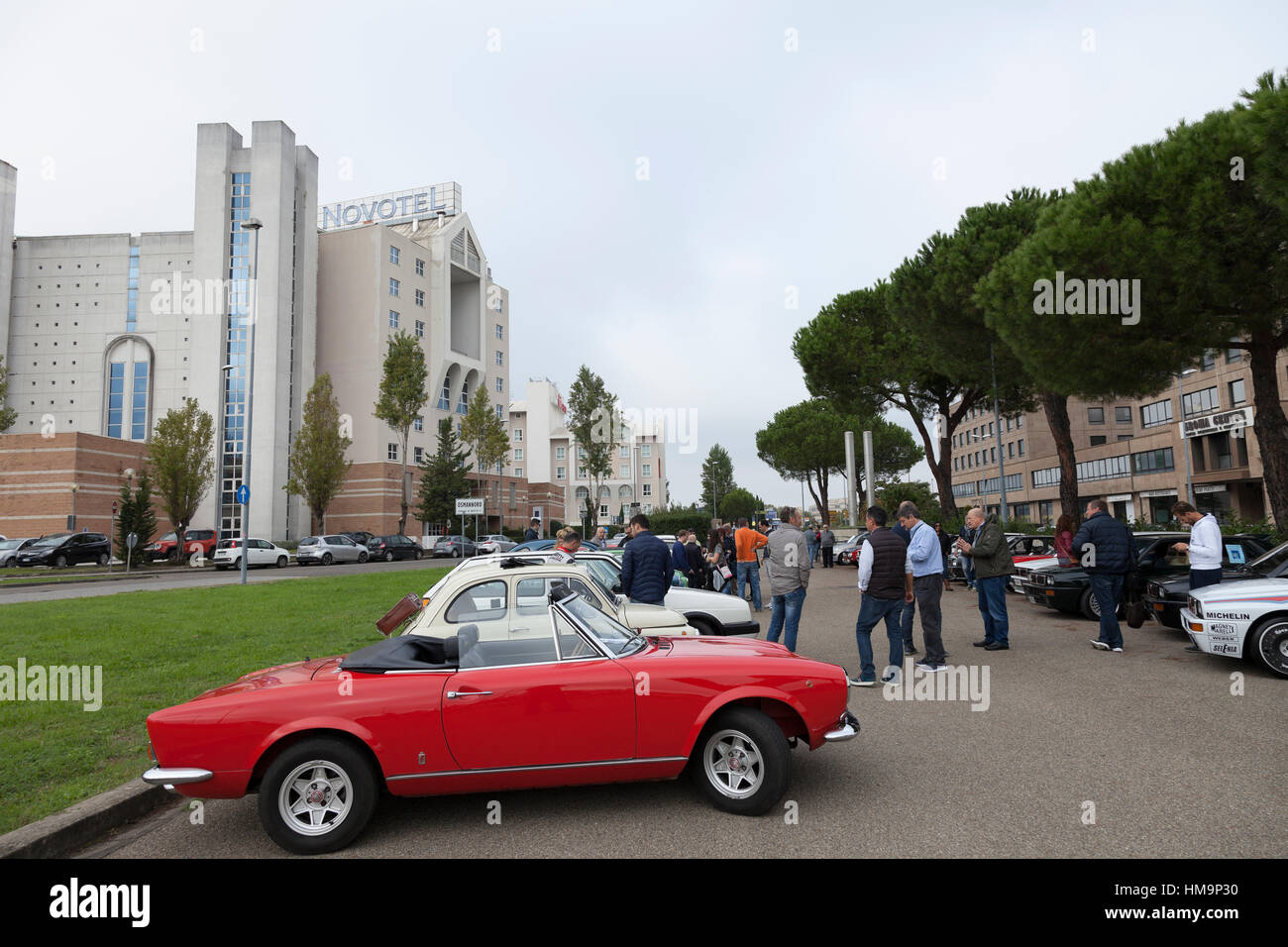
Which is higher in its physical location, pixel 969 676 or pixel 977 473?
pixel 977 473

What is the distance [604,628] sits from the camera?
4848 mm

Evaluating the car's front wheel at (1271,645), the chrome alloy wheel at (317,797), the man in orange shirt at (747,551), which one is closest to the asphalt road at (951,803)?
the chrome alloy wheel at (317,797)

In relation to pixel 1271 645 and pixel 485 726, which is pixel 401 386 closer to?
pixel 1271 645

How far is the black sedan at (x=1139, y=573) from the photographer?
12031 mm

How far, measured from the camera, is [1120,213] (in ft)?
51.0

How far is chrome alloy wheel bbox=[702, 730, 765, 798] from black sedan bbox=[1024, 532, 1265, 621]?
9.63 meters

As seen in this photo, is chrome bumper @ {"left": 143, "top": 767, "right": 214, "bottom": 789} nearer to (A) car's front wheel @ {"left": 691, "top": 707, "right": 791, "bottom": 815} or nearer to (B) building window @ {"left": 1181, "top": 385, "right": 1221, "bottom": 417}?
(A) car's front wheel @ {"left": 691, "top": 707, "right": 791, "bottom": 815}

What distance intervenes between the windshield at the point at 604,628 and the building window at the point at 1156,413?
6249cm

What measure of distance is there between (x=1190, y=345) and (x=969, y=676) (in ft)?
38.2

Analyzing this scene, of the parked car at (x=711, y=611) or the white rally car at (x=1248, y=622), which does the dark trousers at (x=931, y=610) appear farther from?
the white rally car at (x=1248, y=622)

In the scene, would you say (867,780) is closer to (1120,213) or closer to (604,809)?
(604,809)

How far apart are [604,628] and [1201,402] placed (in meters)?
58.4

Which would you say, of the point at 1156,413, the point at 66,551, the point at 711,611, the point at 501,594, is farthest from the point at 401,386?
the point at 1156,413
